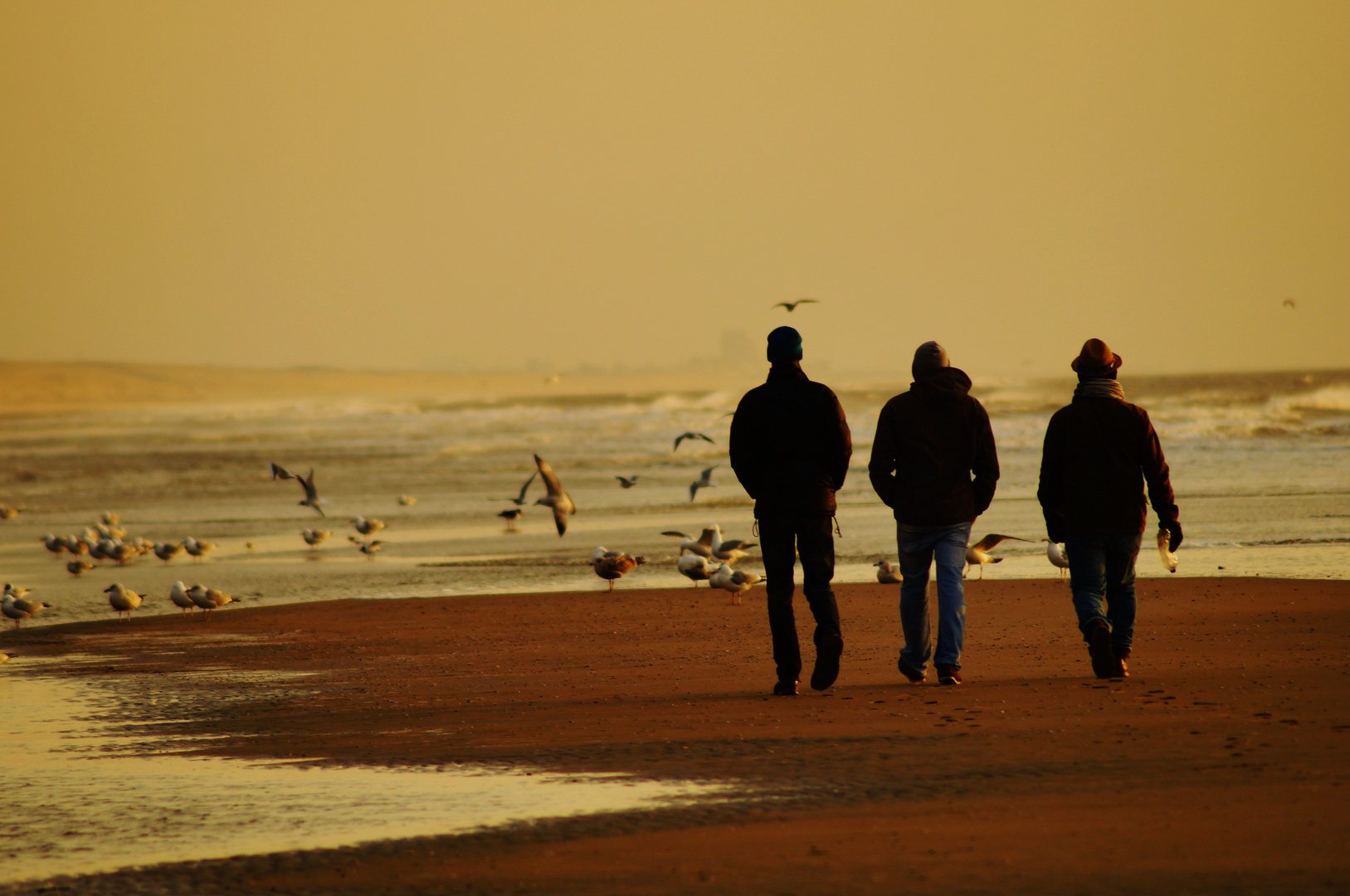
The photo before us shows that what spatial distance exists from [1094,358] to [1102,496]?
32.3 inches

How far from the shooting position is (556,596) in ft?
46.6

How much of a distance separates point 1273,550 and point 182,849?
13.7 metres

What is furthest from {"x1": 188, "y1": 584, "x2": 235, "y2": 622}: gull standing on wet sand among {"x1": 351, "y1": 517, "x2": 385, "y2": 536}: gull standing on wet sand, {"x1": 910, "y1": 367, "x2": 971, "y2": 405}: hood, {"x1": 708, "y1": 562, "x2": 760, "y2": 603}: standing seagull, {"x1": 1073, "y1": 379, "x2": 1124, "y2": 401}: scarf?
{"x1": 1073, "y1": 379, "x2": 1124, "y2": 401}: scarf

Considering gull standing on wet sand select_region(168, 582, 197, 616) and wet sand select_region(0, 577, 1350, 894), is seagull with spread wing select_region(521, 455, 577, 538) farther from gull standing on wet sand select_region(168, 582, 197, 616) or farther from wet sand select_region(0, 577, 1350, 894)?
wet sand select_region(0, 577, 1350, 894)

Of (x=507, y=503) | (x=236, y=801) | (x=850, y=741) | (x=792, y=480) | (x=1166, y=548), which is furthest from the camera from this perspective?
(x=507, y=503)

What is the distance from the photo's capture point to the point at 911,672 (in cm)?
810

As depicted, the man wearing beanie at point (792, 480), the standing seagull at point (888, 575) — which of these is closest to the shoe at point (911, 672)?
the man wearing beanie at point (792, 480)

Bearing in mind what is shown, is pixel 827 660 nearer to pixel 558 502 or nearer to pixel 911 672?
pixel 911 672

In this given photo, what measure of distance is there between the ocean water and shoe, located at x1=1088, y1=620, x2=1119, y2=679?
6.53 metres

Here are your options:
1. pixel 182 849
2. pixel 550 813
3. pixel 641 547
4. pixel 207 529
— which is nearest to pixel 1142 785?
pixel 550 813

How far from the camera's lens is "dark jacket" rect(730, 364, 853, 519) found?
7695 mm

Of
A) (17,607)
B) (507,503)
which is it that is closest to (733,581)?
(17,607)

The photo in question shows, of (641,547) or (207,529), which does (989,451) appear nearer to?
(641,547)

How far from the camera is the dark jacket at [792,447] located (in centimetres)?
770
